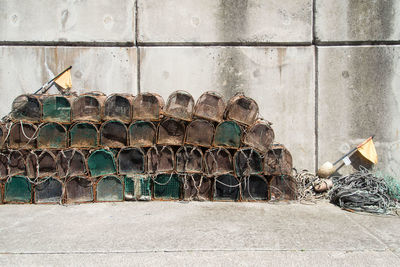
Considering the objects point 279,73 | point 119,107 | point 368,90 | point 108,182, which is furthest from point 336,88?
point 108,182

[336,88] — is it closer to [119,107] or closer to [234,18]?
[234,18]

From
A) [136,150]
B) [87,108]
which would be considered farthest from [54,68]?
[136,150]

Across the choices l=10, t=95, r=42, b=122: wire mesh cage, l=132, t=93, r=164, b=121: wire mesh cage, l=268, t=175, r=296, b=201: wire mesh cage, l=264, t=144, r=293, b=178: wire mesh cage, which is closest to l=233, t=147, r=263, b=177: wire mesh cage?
l=264, t=144, r=293, b=178: wire mesh cage

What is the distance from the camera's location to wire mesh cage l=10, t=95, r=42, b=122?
4.91 m

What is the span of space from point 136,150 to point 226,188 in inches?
56.0

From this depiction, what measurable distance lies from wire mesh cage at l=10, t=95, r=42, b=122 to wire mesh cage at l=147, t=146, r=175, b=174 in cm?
171

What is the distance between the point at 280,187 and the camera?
500 cm

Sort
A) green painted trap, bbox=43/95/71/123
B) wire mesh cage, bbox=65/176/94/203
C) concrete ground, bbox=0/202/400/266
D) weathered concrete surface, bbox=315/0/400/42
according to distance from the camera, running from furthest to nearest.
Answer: weathered concrete surface, bbox=315/0/400/42
green painted trap, bbox=43/95/71/123
wire mesh cage, bbox=65/176/94/203
concrete ground, bbox=0/202/400/266

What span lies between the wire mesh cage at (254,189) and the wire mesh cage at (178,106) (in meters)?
1.27

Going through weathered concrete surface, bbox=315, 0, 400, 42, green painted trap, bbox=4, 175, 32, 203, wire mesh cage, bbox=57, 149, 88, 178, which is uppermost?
weathered concrete surface, bbox=315, 0, 400, 42

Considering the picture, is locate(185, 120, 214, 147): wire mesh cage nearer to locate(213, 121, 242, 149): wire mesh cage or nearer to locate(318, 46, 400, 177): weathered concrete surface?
locate(213, 121, 242, 149): wire mesh cage

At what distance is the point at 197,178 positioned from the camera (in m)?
4.95

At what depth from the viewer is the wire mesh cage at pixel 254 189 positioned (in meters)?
4.93

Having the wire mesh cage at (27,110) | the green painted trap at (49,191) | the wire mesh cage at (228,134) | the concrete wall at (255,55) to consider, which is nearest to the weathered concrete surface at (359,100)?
the concrete wall at (255,55)
